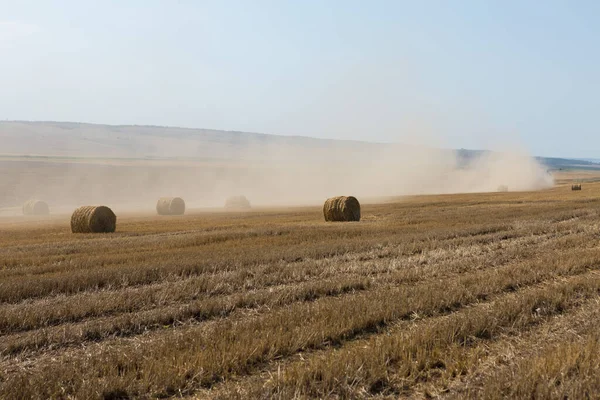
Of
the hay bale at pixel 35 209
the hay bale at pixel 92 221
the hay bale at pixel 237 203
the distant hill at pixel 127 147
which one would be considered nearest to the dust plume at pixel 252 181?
the hay bale at pixel 35 209

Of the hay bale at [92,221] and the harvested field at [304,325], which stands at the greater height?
the hay bale at [92,221]

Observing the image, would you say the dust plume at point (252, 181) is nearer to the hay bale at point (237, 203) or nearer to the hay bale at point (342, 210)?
the hay bale at point (237, 203)

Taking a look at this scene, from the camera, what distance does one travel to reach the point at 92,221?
76.0 feet

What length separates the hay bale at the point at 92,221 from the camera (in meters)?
23.2

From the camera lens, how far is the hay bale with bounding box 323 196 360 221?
1021 inches

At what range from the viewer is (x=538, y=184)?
89750 millimetres

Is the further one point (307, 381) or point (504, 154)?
point (504, 154)

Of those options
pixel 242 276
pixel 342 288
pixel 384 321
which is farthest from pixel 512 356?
pixel 242 276

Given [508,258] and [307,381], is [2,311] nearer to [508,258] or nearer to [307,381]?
[307,381]

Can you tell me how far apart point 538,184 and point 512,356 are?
93041 mm

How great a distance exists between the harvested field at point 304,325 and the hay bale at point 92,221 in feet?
35.8

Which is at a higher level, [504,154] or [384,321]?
[504,154]

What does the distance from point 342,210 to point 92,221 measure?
11.6 m

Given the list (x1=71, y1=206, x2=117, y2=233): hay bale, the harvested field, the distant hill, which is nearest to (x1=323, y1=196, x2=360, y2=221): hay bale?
(x1=71, y1=206, x2=117, y2=233): hay bale
